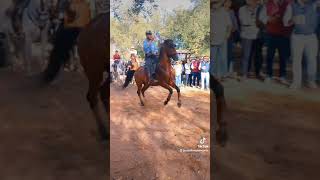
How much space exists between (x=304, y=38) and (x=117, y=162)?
211cm

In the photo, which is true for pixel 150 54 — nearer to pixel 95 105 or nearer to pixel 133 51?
pixel 133 51

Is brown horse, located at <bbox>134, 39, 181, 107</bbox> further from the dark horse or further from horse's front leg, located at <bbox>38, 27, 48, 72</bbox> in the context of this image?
horse's front leg, located at <bbox>38, 27, 48, 72</bbox>

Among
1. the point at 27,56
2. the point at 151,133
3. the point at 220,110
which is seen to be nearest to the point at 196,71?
the point at 220,110

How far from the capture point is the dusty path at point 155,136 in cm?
600

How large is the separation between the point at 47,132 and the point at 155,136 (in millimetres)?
1021

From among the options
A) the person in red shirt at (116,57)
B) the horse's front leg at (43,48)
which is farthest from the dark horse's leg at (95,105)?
the horse's front leg at (43,48)

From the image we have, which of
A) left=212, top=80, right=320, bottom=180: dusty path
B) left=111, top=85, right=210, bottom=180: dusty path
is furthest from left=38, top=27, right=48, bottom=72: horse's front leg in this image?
left=212, top=80, right=320, bottom=180: dusty path

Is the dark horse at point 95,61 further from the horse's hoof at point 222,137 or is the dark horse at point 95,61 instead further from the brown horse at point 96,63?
the horse's hoof at point 222,137

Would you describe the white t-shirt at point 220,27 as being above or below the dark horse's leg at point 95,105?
above

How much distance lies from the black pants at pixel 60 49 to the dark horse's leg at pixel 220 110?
1.37 metres

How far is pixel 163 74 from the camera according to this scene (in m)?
6.03

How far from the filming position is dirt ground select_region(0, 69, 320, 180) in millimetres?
5957

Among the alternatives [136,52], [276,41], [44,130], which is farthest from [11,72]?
[276,41]

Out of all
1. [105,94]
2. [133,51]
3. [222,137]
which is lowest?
[222,137]
